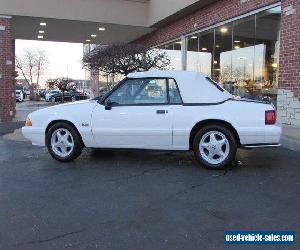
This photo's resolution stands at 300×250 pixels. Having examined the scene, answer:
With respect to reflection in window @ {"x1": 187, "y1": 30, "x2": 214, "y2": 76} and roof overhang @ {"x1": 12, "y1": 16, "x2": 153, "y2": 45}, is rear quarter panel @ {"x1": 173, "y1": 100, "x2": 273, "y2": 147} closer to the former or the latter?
reflection in window @ {"x1": 187, "y1": 30, "x2": 214, "y2": 76}

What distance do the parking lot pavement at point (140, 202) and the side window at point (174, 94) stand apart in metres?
1.10

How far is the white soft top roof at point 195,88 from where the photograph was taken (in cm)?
704

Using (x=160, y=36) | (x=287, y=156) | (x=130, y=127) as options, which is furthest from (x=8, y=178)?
(x=160, y=36)

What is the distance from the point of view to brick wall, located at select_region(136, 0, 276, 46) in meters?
13.2

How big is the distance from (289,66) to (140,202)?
7897 millimetres

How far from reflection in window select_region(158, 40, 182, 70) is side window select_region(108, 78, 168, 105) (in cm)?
1173

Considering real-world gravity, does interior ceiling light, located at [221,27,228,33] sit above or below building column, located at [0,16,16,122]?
above

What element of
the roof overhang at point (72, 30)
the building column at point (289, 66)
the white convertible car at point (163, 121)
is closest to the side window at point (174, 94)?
the white convertible car at point (163, 121)

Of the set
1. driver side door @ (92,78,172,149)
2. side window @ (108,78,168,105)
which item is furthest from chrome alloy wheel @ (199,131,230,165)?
side window @ (108,78,168,105)

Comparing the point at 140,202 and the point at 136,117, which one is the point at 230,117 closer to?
the point at 136,117

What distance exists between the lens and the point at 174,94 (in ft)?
23.4

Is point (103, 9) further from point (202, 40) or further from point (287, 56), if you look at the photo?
point (287, 56)

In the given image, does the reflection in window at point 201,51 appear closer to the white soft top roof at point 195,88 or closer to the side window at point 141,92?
the white soft top roof at point 195,88

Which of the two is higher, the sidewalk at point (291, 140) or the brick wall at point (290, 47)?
the brick wall at point (290, 47)
